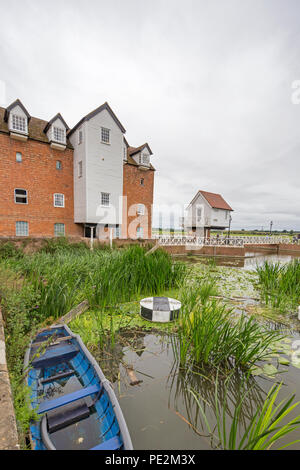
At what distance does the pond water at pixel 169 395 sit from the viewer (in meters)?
1.84

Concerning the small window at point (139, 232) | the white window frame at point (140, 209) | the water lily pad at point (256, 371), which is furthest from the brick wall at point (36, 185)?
the water lily pad at point (256, 371)

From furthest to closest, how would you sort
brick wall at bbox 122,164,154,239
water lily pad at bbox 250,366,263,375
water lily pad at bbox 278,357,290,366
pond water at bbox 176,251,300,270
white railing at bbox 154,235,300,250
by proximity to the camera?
white railing at bbox 154,235,300,250 < brick wall at bbox 122,164,154,239 < pond water at bbox 176,251,300,270 < water lily pad at bbox 278,357,290,366 < water lily pad at bbox 250,366,263,375

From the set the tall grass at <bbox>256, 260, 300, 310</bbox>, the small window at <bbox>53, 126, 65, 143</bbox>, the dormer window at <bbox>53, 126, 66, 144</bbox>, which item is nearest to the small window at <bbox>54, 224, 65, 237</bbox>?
the dormer window at <bbox>53, 126, 66, 144</bbox>

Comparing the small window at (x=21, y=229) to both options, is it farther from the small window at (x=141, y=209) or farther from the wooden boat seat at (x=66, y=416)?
the wooden boat seat at (x=66, y=416)

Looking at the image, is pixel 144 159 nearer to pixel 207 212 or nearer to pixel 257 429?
pixel 207 212

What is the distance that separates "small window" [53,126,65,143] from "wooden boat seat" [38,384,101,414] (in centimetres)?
1722

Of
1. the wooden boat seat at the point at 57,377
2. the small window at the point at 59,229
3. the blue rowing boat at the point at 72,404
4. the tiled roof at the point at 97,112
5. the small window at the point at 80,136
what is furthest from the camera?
the small window at the point at 59,229

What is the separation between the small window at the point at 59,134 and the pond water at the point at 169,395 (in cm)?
1678

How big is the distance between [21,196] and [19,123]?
5009 mm

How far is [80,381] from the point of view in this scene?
2340 millimetres

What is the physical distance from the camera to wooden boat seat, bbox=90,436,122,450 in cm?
145

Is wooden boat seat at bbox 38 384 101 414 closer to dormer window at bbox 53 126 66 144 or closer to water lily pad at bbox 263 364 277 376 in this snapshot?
water lily pad at bbox 263 364 277 376

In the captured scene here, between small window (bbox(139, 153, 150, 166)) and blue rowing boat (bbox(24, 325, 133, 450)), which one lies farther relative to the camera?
small window (bbox(139, 153, 150, 166))

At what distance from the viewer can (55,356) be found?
2588mm
